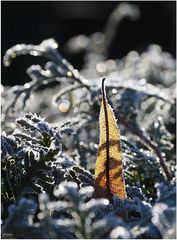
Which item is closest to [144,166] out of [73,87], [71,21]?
[73,87]

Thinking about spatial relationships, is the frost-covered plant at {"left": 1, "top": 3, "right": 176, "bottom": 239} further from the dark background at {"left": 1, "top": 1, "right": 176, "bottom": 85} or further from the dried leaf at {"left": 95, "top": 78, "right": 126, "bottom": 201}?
the dark background at {"left": 1, "top": 1, "right": 176, "bottom": 85}

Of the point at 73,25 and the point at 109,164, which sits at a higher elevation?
the point at 73,25

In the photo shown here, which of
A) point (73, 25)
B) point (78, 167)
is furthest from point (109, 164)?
point (73, 25)

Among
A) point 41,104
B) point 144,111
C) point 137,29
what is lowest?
point 144,111

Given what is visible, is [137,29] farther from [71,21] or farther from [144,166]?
[144,166]

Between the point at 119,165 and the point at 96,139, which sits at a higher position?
the point at 96,139

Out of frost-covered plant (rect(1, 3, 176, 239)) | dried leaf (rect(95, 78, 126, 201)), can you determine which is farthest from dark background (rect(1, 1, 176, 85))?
dried leaf (rect(95, 78, 126, 201))

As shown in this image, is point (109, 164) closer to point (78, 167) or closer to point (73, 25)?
point (78, 167)
